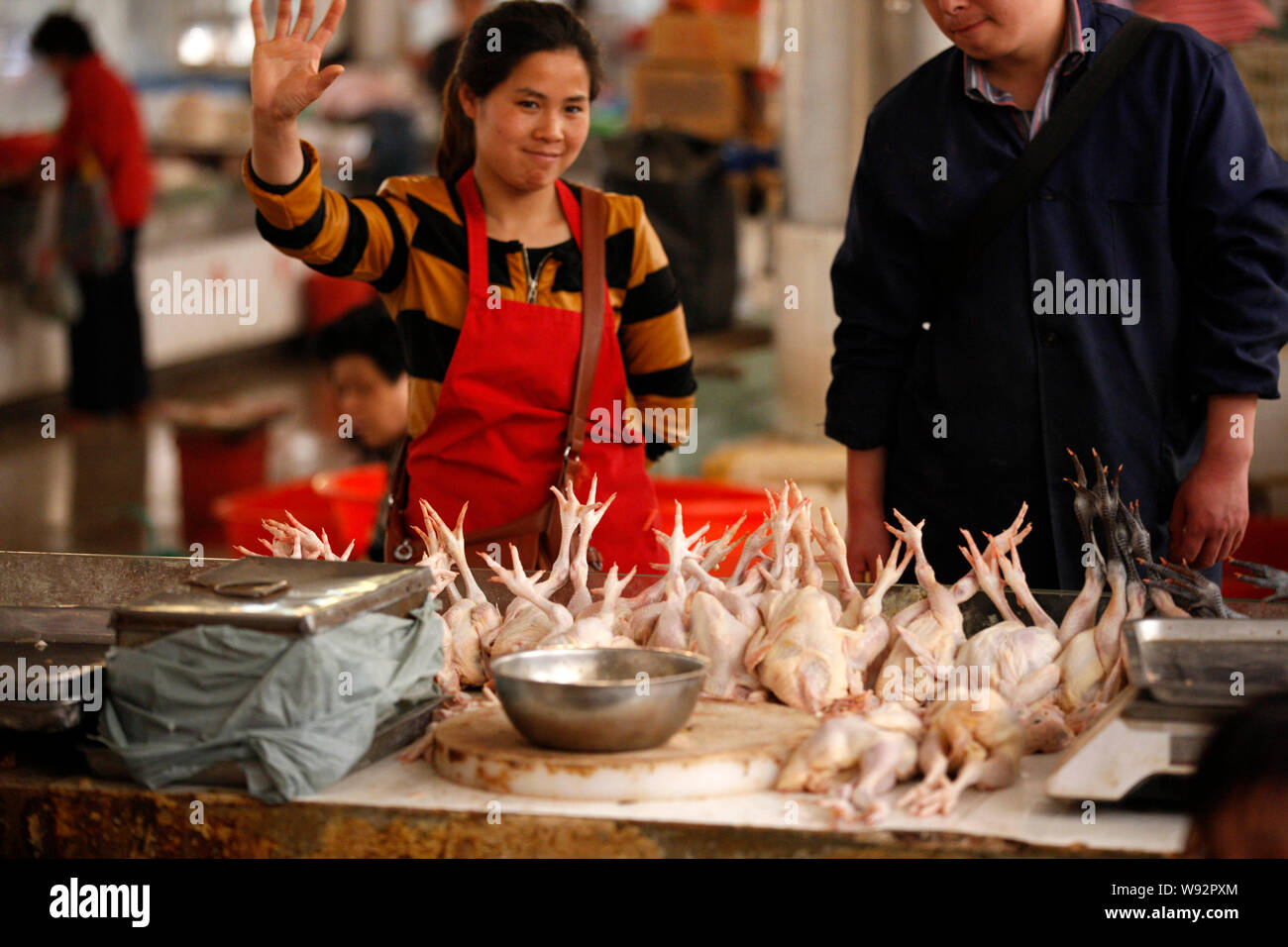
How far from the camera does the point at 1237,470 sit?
283 cm

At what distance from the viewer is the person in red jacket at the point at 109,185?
Answer: 889 cm

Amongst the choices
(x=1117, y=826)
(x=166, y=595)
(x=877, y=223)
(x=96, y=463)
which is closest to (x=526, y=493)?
(x=877, y=223)

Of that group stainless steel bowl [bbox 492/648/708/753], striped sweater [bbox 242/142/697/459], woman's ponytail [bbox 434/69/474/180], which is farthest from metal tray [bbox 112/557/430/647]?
woman's ponytail [bbox 434/69/474/180]

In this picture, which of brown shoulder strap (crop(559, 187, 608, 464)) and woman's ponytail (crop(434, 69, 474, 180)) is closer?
brown shoulder strap (crop(559, 187, 608, 464))

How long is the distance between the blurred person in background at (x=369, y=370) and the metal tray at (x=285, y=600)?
2312mm

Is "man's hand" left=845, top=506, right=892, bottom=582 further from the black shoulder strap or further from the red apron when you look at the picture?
the black shoulder strap

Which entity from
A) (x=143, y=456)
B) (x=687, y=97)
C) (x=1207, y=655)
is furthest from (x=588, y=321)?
(x=143, y=456)

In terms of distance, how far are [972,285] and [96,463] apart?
23.1ft

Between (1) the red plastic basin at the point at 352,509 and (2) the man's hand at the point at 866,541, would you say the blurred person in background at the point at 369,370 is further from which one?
(2) the man's hand at the point at 866,541

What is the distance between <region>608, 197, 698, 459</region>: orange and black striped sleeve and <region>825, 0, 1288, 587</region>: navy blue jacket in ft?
1.41

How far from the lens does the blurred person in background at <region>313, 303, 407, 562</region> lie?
4.59 meters

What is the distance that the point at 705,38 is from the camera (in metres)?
9.10

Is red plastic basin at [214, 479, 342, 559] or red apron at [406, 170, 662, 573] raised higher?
red apron at [406, 170, 662, 573]

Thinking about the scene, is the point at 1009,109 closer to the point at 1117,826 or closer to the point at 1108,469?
the point at 1108,469
